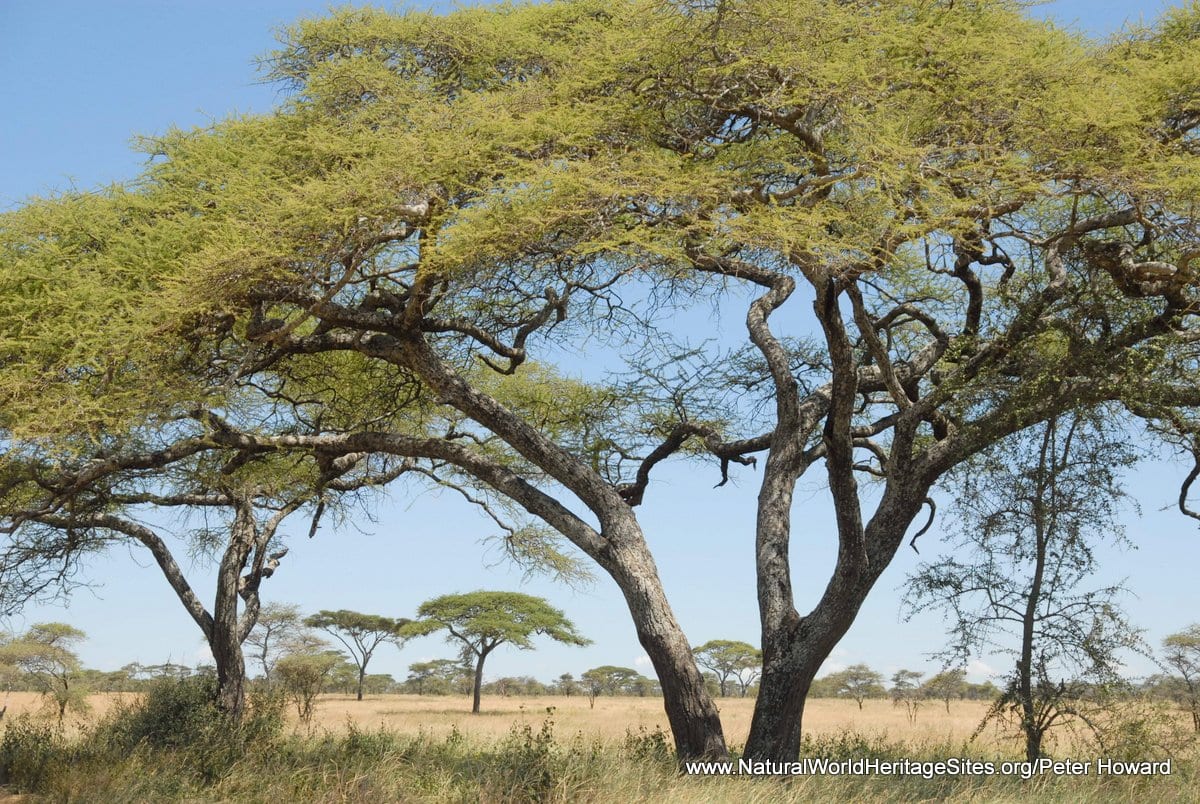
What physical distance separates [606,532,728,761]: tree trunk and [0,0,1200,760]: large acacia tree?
27mm

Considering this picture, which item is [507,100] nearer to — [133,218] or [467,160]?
[467,160]

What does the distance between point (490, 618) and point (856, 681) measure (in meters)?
18.4

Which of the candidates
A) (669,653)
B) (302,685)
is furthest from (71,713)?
(669,653)

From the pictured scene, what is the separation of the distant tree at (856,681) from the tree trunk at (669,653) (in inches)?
1367

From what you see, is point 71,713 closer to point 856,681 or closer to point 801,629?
point 801,629

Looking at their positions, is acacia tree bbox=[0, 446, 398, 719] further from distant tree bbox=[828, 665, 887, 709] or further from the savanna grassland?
distant tree bbox=[828, 665, 887, 709]

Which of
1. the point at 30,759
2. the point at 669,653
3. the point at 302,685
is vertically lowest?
the point at 30,759

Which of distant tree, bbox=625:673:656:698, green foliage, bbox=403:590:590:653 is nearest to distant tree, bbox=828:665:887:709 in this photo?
distant tree, bbox=625:673:656:698

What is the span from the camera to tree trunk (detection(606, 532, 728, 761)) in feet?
30.9

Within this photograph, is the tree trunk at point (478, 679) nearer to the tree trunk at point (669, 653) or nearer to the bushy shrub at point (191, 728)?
the bushy shrub at point (191, 728)

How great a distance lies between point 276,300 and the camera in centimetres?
1030

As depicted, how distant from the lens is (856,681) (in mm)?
43000

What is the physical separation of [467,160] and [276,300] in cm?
224

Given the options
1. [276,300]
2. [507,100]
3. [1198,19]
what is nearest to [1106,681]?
[1198,19]
